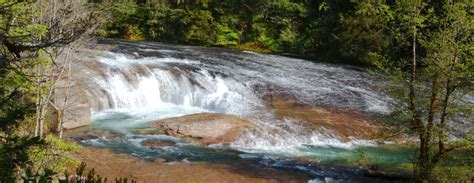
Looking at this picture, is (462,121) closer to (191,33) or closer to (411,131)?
(411,131)

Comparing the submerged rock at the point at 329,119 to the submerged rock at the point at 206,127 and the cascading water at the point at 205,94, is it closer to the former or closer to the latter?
the cascading water at the point at 205,94

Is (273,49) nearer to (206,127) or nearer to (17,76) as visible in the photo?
(206,127)

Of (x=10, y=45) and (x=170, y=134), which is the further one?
(x=170, y=134)

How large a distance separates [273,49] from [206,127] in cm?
2245

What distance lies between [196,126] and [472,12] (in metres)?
8.04

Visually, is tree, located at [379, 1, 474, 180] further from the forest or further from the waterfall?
the waterfall

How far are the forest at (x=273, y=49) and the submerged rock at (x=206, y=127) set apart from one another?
3014mm

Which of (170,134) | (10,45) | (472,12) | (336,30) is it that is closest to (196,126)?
(170,134)

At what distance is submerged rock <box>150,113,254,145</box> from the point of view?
1360 centimetres

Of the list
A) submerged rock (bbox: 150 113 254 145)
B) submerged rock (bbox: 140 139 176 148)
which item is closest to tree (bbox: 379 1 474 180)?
submerged rock (bbox: 150 113 254 145)

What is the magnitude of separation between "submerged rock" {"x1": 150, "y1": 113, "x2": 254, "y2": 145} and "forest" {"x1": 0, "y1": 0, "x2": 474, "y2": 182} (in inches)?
119

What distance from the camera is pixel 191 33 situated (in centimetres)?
3519

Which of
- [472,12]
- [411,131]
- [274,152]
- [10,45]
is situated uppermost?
[472,12]

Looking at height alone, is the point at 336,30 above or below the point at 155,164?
above
